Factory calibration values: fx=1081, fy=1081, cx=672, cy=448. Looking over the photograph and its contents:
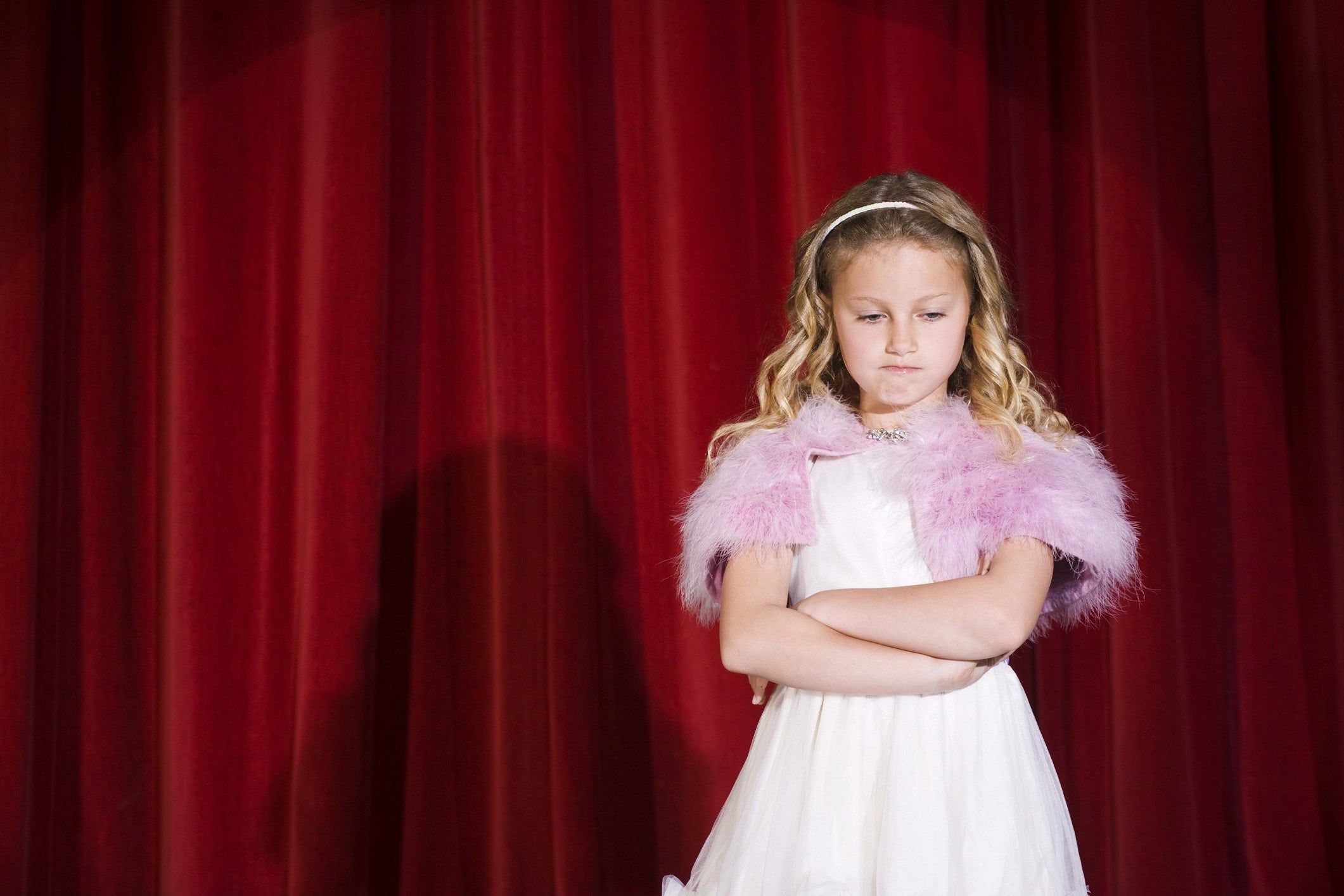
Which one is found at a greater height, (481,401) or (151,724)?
(481,401)

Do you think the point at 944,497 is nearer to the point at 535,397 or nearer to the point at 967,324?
the point at 967,324

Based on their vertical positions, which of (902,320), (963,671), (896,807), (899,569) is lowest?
(896,807)

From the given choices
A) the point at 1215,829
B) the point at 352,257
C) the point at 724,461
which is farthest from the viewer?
the point at 1215,829

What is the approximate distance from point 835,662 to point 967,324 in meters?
0.46

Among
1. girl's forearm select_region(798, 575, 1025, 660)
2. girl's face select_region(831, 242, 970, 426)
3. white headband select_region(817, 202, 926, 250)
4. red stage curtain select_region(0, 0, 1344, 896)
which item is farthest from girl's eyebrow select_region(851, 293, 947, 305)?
red stage curtain select_region(0, 0, 1344, 896)

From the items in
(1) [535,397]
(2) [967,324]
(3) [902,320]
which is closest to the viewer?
(3) [902,320]

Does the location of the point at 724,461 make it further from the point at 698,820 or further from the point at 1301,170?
the point at 1301,170

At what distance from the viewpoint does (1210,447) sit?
2262mm

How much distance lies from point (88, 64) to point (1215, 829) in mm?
2749

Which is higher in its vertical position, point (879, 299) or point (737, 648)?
point (879, 299)

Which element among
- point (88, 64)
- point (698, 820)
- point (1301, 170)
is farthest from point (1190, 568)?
point (88, 64)

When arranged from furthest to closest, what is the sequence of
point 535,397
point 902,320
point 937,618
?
point 535,397
point 902,320
point 937,618

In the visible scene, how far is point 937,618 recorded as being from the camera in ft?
3.56

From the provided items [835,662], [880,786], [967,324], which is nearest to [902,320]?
[967,324]
